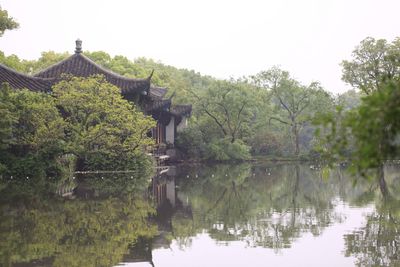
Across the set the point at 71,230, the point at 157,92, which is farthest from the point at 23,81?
the point at 71,230

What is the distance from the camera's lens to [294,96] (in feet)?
165

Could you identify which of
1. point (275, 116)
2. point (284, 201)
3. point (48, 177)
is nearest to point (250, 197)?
point (284, 201)

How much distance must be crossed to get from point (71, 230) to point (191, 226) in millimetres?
2552

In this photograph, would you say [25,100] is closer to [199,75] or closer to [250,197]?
[250,197]

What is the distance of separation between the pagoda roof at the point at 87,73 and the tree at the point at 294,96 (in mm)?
20357

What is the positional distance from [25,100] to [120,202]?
8.82 meters

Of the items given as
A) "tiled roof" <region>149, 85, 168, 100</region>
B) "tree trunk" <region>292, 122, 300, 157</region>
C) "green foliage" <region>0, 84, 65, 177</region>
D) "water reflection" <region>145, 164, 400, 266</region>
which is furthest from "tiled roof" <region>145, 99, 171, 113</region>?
"tree trunk" <region>292, 122, 300, 157</region>

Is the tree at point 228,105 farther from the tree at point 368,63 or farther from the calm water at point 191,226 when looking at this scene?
the calm water at point 191,226

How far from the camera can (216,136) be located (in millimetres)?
45469

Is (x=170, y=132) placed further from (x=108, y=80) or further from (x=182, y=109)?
(x=108, y=80)

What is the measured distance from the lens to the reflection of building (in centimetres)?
2808

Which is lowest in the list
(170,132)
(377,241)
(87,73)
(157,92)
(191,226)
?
(377,241)

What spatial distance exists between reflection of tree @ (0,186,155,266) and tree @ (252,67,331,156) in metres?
34.0

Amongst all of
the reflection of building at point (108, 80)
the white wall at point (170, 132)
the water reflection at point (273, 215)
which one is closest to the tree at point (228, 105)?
the white wall at point (170, 132)
